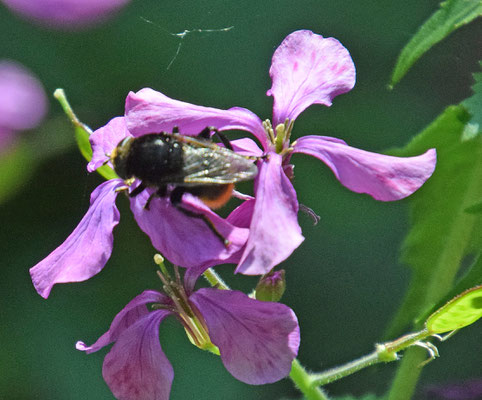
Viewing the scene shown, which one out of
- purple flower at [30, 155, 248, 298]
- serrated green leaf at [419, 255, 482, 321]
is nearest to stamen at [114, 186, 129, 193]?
purple flower at [30, 155, 248, 298]

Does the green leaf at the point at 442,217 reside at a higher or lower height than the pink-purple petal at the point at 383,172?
lower

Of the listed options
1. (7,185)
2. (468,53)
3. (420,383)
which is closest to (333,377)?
(420,383)

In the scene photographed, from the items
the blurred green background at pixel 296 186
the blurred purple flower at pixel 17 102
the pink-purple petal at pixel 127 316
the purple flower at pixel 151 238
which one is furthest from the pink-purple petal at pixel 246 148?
the blurred purple flower at pixel 17 102

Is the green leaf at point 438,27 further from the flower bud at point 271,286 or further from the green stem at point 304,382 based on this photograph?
the green stem at point 304,382

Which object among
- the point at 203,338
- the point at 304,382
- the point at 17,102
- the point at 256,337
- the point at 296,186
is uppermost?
the point at 256,337

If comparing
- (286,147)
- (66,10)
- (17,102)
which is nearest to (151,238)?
(286,147)

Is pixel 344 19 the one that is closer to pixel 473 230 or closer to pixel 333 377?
pixel 473 230

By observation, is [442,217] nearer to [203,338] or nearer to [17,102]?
[203,338]
